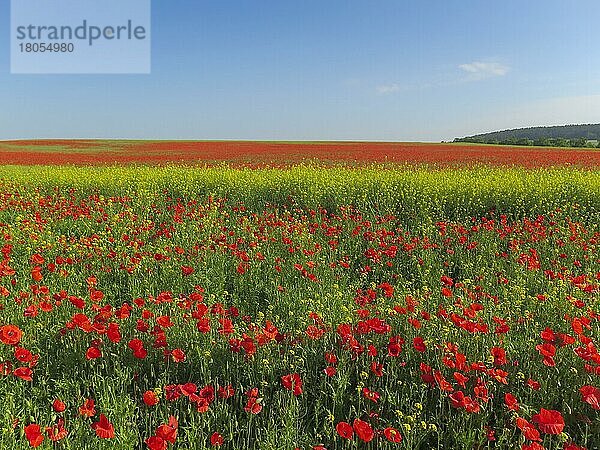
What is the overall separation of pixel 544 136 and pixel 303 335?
83770 mm

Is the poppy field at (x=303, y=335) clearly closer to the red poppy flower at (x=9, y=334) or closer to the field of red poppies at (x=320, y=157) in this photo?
the red poppy flower at (x=9, y=334)

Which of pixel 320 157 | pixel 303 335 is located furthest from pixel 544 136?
pixel 303 335

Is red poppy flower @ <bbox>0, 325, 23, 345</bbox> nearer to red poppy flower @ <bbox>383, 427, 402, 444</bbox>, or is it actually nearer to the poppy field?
the poppy field

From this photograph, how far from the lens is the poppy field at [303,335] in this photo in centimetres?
243

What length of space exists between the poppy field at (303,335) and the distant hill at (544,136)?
54.4 meters

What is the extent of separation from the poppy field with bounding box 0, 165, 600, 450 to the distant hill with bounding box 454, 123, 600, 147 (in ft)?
179

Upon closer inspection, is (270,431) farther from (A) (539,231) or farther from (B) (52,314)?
(A) (539,231)

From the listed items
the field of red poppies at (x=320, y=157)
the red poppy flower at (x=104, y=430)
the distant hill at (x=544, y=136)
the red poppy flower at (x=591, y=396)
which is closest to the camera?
the red poppy flower at (x=104, y=430)

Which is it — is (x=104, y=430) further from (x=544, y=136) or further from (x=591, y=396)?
(x=544, y=136)

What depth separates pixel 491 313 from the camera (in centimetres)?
361

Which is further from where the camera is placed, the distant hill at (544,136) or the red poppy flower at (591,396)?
the distant hill at (544,136)

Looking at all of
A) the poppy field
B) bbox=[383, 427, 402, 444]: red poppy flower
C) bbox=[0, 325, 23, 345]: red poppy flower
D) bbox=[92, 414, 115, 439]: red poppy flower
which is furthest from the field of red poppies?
bbox=[92, 414, 115, 439]: red poppy flower

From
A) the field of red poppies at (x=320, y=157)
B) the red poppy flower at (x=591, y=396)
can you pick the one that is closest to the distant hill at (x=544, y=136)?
the field of red poppies at (x=320, y=157)

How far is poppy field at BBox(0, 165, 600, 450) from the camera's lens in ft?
7.97
